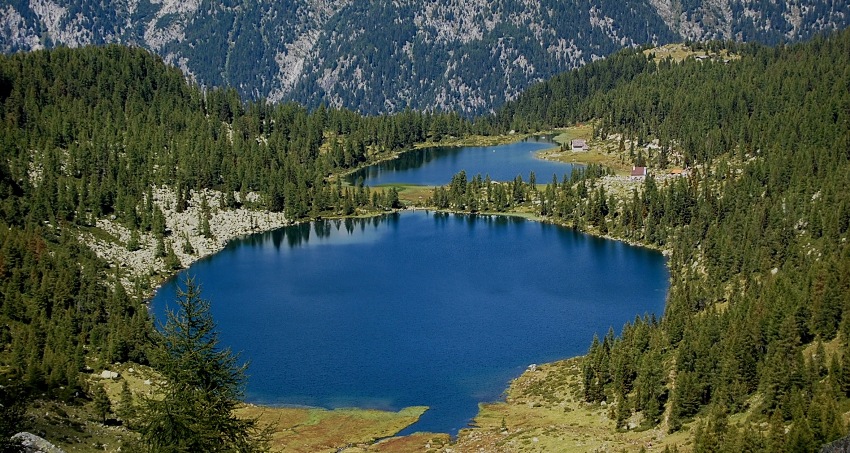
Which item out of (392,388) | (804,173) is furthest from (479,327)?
(804,173)

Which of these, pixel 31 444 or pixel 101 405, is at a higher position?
pixel 31 444

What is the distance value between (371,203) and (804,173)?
239 feet

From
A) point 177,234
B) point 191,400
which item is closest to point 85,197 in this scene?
point 177,234

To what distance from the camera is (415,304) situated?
11994cm

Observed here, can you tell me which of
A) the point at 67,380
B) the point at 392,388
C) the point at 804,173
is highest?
the point at 804,173

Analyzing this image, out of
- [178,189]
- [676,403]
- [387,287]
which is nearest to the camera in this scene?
[676,403]

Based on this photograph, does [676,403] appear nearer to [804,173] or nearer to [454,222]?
[804,173]

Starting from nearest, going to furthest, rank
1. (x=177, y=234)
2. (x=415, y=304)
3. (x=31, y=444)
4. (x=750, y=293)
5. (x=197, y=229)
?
(x=31, y=444)
(x=750, y=293)
(x=415, y=304)
(x=177, y=234)
(x=197, y=229)

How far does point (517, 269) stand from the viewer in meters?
137

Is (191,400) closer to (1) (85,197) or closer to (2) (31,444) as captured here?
(2) (31,444)

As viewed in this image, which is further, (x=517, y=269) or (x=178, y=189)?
(x=178, y=189)

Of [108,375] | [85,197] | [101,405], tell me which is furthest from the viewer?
[85,197]

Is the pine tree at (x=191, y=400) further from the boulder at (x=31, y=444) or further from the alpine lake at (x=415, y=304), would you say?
the alpine lake at (x=415, y=304)

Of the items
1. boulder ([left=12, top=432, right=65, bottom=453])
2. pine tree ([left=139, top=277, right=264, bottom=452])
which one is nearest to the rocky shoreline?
boulder ([left=12, top=432, right=65, bottom=453])
